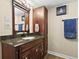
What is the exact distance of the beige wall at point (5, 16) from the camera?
150cm

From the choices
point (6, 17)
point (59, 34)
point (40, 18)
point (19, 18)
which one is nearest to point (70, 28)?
point (59, 34)

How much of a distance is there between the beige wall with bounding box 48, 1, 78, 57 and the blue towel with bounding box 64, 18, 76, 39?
17 centimetres

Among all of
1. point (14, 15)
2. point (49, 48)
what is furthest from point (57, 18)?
point (14, 15)

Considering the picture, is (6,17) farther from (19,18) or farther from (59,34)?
(59,34)

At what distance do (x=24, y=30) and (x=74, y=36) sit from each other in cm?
166

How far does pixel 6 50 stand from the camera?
4.50 ft

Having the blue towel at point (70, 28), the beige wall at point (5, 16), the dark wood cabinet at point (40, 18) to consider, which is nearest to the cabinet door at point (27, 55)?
the beige wall at point (5, 16)

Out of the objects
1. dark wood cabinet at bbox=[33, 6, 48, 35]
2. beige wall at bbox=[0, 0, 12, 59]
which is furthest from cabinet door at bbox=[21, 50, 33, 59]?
dark wood cabinet at bbox=[33, 6, 48, 35]

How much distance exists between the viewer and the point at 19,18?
6.84ft

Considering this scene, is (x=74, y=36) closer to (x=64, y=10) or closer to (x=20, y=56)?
(x=64, y=10)

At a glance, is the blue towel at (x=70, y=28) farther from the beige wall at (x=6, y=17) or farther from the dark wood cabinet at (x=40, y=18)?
the beige wall at (x=6, y=17)

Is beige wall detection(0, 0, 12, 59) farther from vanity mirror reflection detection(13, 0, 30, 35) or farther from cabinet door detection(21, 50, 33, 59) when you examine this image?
cabinet door detection(21, 50, 33, 59)

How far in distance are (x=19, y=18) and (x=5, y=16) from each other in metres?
0.54

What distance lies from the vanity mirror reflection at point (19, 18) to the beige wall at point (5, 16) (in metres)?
0.15
